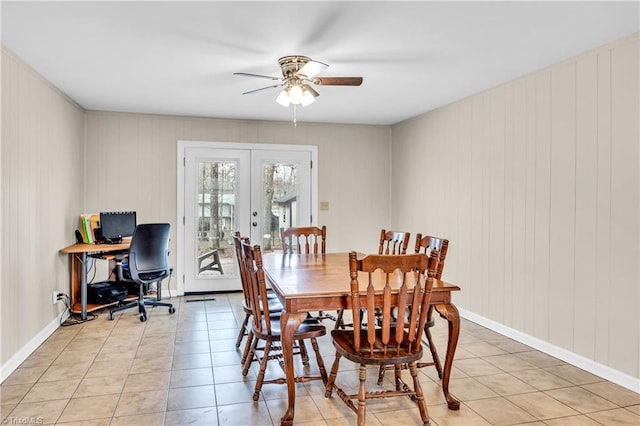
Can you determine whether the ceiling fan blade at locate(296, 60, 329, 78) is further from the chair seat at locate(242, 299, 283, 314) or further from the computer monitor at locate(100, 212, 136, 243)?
the computer monitor at locate(100, 212, 136, 243)

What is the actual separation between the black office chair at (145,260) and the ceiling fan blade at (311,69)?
232 cm

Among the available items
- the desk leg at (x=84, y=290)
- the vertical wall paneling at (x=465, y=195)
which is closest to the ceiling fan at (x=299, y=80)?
the vertical wall paneling at (x=465, y=195)

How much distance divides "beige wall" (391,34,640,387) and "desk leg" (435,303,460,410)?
4.10 feet

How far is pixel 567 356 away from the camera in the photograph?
310 centimetres

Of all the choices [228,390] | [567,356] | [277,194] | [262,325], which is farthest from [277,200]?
[567,356]

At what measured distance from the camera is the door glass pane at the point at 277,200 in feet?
18.0

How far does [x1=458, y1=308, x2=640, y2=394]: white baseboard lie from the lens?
2682 millimetres

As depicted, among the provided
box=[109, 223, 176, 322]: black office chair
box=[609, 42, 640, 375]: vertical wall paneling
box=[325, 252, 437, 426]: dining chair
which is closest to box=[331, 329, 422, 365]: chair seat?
box=[325, 252, 437, 426]: dining chair

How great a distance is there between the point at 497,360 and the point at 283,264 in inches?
68.2

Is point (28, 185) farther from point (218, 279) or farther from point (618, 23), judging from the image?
point (618, 23)

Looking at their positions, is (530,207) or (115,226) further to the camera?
(115,226)

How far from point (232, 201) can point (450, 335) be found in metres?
3.63

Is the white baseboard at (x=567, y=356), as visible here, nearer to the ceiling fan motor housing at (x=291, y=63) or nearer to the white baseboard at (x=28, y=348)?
the ceiling fan motor housing at (x=291, y=63)

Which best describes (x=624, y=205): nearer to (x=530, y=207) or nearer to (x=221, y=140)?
(x=530, y=207)
